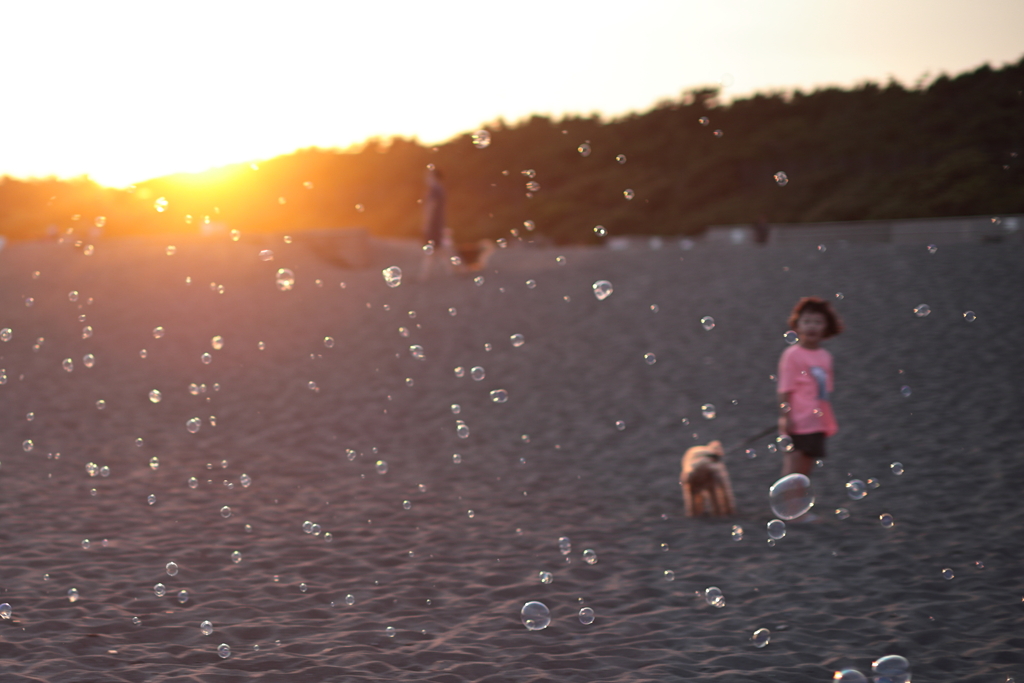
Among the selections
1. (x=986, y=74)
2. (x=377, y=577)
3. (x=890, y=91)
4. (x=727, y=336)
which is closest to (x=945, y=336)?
(x=727, y=336)

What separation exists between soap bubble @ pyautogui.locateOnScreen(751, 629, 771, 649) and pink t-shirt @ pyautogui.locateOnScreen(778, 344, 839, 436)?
7.47 feet

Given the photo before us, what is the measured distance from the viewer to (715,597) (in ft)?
16.6

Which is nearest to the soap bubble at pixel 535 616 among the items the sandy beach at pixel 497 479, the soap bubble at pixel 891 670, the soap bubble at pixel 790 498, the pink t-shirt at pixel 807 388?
the sandy beach at pixel 497 479

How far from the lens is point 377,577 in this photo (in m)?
5.43

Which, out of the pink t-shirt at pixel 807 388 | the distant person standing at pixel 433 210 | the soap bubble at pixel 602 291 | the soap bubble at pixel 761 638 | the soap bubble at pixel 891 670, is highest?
the distant person standing at pixel 433 210

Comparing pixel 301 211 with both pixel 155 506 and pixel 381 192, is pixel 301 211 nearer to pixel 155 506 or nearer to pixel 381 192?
pixel 381 192

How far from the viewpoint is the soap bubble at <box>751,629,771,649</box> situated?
14.3ft

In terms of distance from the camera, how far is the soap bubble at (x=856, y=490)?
276 inches

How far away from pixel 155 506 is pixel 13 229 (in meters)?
39.1

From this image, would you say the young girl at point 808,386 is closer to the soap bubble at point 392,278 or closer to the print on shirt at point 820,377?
the print on shirt at point 820,377

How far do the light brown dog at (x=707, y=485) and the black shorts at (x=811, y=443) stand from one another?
1.74 feet

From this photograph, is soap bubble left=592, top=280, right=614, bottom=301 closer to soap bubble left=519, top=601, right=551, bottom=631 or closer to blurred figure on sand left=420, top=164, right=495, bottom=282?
blurred figure on sand left=420, top=164, right=495, bottom=282

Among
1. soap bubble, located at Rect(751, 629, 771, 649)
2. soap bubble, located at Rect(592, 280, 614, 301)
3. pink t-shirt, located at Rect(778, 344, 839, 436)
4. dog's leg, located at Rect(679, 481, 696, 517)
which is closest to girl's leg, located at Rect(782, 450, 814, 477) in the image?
pink t-shirt, located at Rect(778, 344, 839, 436)

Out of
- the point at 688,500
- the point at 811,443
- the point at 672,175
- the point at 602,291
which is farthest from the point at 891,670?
the point at 672,175
